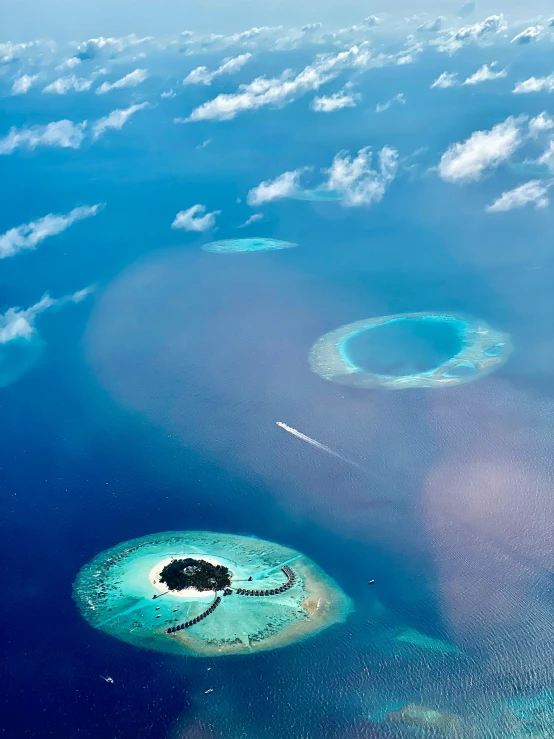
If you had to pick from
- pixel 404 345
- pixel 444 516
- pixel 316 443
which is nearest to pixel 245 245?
pixel 404 345

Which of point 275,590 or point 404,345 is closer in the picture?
point 275,590

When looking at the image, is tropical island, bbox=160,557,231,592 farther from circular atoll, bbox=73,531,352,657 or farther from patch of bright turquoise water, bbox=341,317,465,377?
patch of bright turquoise water, bbox=341,317,465,377

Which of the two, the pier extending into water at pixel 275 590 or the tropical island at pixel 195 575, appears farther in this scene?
the tropical island at pixel 195 575

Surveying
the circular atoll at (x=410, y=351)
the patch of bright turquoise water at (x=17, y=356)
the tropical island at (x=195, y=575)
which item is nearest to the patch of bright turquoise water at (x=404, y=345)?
the circular atoll at (x=410, y=351)

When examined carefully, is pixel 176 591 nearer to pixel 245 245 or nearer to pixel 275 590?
pixel 275 590

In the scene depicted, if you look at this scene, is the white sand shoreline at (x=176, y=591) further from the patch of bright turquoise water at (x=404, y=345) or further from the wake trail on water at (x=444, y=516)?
the patch of bright turquoise water at (x=404, y=345)

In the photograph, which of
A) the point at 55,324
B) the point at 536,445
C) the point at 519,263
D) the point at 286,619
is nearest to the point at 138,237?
the point at 55,324

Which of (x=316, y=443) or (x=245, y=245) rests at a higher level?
(x=316, y=443)
